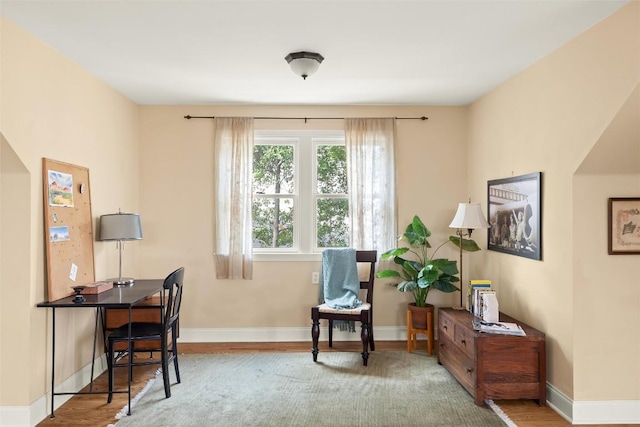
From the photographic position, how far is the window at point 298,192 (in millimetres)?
4957

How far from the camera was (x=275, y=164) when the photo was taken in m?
5.00

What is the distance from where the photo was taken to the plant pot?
4387 millimetres

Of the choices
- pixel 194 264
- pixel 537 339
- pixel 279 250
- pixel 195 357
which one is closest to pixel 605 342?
pixel 537 339

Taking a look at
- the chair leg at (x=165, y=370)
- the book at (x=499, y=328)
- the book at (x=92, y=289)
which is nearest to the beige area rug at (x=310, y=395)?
the chair leg at (x=165, y=370)

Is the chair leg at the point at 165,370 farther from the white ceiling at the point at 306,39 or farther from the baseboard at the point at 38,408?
the white ceiling at the point at 306,39

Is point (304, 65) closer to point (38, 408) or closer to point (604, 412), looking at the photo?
point (38, 408)

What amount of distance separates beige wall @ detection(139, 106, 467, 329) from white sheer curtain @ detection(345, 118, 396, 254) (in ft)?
0.42

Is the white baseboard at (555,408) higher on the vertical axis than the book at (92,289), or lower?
lower

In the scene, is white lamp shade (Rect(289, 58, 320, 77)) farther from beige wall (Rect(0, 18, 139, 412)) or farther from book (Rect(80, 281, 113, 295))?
book (Rect(80, 281, 113, 295))

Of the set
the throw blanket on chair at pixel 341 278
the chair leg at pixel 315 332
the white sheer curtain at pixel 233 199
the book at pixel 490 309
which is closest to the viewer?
the book at pixel 490 309

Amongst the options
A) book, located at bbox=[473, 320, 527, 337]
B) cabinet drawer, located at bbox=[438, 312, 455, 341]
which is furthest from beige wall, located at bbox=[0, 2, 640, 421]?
cabinet drawer, located at bbox=[438, 312, 455, 341]

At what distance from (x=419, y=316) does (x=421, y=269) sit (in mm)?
463

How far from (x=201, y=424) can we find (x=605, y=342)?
A: 2.72m

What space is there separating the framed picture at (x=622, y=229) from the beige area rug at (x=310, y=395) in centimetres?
139
